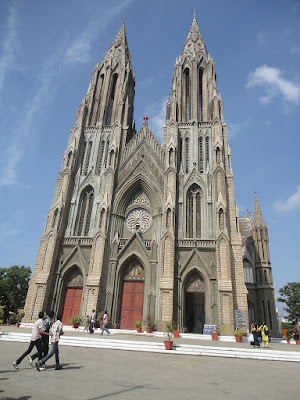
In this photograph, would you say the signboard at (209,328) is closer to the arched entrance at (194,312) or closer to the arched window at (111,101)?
the arched entrance at (194,312)

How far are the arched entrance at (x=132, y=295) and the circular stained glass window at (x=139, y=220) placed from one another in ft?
9.79

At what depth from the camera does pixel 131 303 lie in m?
22.0

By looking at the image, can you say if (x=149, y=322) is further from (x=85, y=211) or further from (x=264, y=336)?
(x=85, y=211)

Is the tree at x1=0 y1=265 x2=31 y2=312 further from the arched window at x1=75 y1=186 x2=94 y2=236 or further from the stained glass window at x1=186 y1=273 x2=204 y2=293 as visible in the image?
the stained glass window at x1=186 y1=273 x2=204 y2=293

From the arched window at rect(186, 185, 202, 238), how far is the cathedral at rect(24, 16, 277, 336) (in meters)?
0.09

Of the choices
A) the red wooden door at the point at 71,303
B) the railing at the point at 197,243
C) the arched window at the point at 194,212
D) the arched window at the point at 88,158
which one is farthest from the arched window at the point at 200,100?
the red wooden door at the point at 71,303

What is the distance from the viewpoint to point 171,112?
28.6 meters

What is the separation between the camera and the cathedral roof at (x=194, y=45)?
1325 inches

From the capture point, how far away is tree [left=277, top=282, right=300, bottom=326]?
102 feet

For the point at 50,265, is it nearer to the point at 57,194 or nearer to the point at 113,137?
the point at 57,194

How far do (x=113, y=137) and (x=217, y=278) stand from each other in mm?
16247

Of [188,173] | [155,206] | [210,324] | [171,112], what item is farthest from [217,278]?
[171,112]

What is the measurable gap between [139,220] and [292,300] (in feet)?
67.7

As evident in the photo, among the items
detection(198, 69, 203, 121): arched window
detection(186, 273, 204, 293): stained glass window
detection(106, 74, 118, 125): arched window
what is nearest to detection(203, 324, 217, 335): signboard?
detection(186, 273, 204, 293): stained glass window
